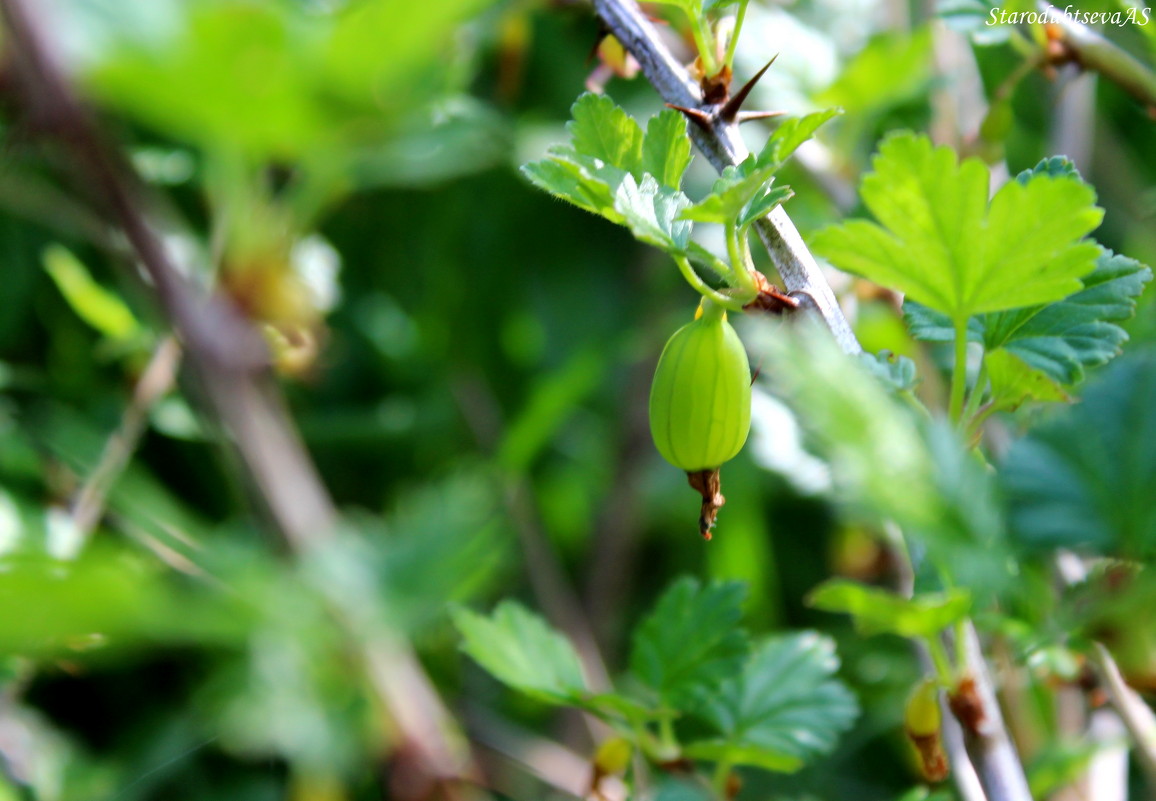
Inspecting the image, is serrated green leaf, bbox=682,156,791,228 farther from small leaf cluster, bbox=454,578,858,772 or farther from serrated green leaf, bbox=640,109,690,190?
small leaf cluster, bbox=454,578,858,772

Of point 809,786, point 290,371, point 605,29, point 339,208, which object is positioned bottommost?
point 809,786

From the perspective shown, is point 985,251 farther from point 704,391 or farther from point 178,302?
point 178,302

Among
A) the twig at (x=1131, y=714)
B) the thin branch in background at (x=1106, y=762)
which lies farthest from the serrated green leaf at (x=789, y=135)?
the thin branch in background at (x=1106, y=762)

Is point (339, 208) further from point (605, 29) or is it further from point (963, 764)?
point (963, 764)

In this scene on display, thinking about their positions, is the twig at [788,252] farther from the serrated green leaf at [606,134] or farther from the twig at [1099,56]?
the twig at [1099,56]

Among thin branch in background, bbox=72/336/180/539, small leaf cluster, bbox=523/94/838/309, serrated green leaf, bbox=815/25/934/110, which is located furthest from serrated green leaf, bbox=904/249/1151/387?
thin branch in background, bbox=72/336/180/539

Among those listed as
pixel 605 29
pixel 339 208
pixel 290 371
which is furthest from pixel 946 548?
pixel 339 208

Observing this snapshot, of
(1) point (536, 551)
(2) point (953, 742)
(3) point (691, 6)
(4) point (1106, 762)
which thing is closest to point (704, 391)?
(3) point (691, 6)
